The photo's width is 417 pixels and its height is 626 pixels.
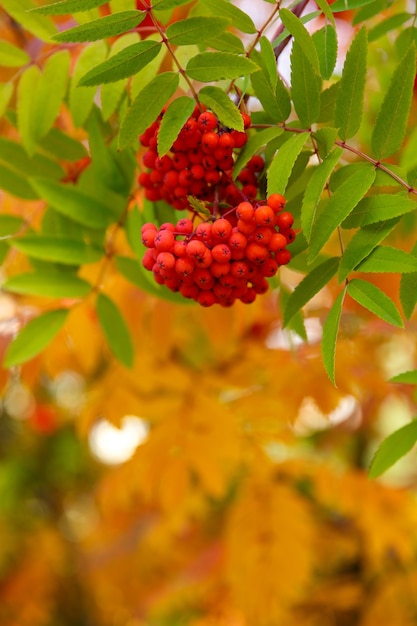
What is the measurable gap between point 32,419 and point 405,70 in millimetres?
2973

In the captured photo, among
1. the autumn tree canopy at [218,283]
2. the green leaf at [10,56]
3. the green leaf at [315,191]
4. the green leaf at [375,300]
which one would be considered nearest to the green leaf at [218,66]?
the autumn tree canopy at [218,283]

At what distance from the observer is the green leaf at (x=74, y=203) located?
0.79 m

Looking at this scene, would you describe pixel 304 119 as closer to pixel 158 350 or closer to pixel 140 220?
pixel 140 220

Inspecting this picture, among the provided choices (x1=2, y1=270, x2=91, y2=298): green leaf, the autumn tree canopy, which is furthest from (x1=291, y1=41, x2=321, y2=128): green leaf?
(x1=2, y1=270, x2=91, y2=298): green leaf

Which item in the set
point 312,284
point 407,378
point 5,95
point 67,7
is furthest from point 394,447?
point 5,95

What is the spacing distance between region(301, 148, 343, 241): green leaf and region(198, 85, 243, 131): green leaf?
0.28 feet

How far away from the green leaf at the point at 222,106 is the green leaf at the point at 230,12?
0.25 feet

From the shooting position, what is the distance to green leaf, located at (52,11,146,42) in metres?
0.50

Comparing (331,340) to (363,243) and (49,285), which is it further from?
(49,285)

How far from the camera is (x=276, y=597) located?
1.53 m

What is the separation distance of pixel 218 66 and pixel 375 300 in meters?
0.26

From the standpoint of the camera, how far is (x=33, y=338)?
849 mm

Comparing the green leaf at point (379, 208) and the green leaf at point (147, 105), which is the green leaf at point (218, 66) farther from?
the green leaf at point (379, 208)

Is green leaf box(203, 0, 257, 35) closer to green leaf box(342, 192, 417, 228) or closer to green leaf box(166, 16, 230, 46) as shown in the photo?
green leaf box(166, 16, 230, 46)
